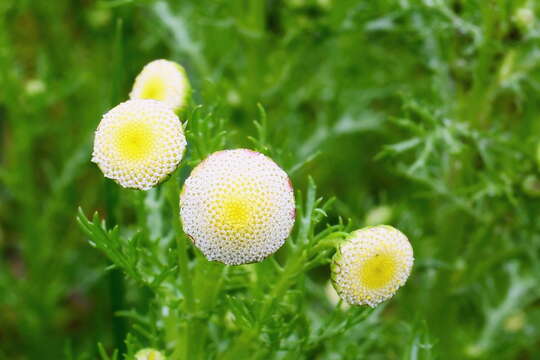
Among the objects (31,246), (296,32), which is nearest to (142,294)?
(31,246)

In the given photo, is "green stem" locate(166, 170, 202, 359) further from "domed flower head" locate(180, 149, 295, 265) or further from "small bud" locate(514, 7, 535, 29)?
"small bud" locate(514, 7, 535, 29)

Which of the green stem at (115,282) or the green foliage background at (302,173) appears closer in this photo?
the green foliage background at (302,173)

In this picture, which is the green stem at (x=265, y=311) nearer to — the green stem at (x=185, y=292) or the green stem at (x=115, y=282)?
the green stem at (x=185, y=292)

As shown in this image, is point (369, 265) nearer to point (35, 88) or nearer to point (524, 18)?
point (524, 18)

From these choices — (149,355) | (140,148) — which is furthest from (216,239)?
(149,355)

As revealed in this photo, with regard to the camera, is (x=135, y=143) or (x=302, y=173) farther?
(x=302, y=173)

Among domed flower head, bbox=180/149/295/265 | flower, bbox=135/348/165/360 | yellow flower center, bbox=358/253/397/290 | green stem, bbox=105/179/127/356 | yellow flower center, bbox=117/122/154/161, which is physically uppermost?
yellow flower center, bbox=117/122/154/161

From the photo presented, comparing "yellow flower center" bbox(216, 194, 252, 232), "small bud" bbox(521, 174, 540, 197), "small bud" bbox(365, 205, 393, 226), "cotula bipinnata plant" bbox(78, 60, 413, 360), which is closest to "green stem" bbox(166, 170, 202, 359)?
"cotula bipinnata plant" bbox(78, 60, 413, 360)

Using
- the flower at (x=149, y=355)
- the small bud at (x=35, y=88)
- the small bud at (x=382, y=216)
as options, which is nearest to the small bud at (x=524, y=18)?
the small bud at (x=382, y=216)
